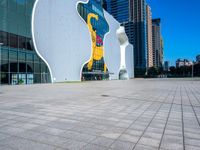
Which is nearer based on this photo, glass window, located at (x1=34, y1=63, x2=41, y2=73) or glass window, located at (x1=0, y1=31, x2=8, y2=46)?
glass window, located at (x1=0, y1=31, x2=8, y2=46)

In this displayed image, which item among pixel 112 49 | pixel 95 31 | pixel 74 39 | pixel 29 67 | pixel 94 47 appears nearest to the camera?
pixel 29 67

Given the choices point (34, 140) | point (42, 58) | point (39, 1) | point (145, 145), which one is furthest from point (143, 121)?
point (39, 1)

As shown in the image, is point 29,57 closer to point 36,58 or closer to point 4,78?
point 36,58

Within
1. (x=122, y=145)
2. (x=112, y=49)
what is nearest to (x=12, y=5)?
(x=122, y=145)

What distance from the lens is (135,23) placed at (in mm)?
150000

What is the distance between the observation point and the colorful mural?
2090 inches

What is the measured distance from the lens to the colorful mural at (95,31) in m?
53.1

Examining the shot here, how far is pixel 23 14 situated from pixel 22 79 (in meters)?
11.4

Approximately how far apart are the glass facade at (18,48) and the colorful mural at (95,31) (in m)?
18.0

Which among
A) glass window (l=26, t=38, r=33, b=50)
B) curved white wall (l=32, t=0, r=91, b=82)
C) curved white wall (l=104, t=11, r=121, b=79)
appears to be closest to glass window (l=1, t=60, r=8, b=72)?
glass window (l=26, t=38, r=33, b=50)

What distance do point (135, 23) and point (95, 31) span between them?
99755 mm

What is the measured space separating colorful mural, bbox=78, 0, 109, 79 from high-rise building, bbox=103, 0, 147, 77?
83771mm

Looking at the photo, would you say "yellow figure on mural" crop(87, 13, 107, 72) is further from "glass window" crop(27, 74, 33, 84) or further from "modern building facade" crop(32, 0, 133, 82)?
"glass window" crop(27, 74, 33, 84)

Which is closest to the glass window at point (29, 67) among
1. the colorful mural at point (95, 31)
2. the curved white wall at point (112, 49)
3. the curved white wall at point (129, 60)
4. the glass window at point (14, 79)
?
the glass window at point (14, 79)
